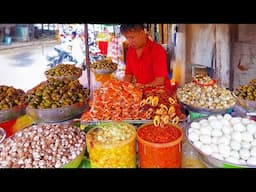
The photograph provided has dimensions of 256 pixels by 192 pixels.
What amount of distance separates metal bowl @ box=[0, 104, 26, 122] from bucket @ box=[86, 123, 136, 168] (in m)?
0.73

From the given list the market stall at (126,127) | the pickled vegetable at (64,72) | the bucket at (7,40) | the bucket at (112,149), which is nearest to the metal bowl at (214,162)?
the market stall at (126,127)

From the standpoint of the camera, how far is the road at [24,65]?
6043 mm

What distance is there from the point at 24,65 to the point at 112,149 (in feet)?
22.7

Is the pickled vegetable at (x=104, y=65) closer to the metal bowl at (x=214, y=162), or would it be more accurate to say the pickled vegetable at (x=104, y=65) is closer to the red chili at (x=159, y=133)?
the red chili at (x=159, y=133)

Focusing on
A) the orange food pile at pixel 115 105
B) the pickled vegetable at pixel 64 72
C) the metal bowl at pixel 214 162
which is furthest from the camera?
the pickled vegetable at pixel 64 72

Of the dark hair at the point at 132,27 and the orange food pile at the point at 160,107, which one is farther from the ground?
the dark hair at the point at 132,27

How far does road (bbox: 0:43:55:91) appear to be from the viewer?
19.8 feet

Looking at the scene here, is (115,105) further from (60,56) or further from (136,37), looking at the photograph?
(60,56)

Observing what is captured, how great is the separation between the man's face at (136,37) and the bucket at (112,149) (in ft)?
4.83

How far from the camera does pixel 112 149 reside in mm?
1349

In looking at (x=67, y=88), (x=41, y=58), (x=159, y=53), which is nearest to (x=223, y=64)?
(x=159, y=53)

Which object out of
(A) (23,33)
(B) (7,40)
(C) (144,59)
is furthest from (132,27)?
(B) (7,40)
